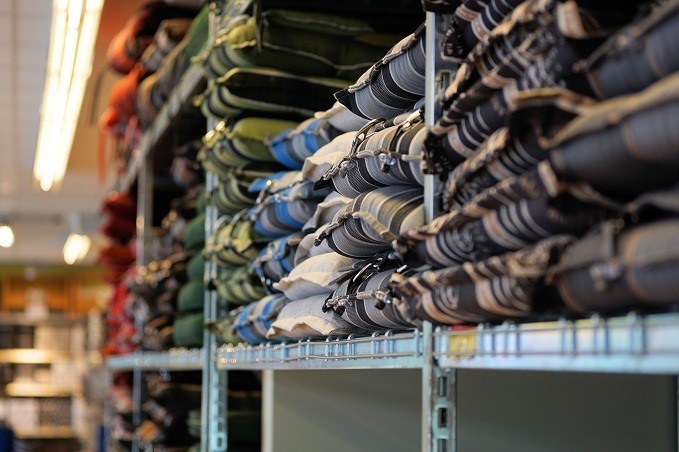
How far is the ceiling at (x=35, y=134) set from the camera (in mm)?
5699

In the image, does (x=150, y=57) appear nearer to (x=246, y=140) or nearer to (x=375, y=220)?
(x=246, y=140)

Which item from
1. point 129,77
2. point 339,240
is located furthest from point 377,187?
point 129,77

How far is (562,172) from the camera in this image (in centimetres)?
102

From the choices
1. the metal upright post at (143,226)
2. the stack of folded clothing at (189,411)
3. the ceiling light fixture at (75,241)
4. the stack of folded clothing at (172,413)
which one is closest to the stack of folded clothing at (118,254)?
the metal upright post at (143,226)

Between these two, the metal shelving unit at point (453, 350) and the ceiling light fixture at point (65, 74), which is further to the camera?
the ceiling light fixture at point (65, 74)

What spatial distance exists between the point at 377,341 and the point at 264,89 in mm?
1136

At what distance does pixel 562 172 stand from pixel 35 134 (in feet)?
25.0

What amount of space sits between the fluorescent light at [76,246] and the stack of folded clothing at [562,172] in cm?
1159

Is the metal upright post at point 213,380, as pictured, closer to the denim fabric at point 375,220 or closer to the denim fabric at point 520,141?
the denim fabric at point 375,220

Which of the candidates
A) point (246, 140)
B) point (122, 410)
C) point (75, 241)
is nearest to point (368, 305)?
point (246, 140)

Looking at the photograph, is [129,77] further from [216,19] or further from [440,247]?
[440,247]

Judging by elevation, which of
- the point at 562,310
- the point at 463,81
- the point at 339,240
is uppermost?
the point at 463,81

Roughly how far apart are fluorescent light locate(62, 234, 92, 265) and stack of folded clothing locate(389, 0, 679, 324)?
11.6 metres

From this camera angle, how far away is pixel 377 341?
179 cm
